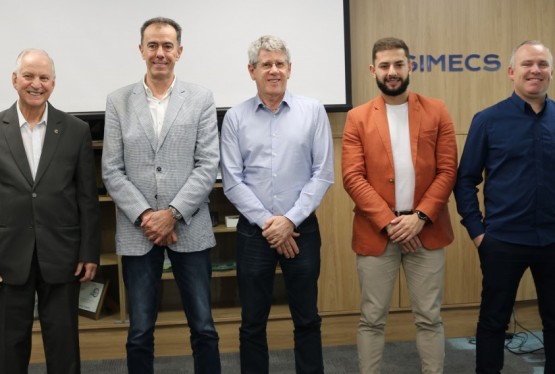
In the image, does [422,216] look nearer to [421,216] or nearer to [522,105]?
[421,216]

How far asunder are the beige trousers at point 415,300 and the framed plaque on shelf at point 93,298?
1.80 m

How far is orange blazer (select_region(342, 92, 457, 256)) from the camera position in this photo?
2.69 meters

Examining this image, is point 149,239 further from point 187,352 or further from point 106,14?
point 106,14

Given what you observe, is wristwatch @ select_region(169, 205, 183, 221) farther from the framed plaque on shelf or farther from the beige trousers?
the framed plaque on shelf

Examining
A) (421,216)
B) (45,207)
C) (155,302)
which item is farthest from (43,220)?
(421,216)

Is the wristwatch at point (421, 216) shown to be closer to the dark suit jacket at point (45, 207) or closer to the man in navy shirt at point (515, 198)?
the man in navy shirt at point (515, 198)

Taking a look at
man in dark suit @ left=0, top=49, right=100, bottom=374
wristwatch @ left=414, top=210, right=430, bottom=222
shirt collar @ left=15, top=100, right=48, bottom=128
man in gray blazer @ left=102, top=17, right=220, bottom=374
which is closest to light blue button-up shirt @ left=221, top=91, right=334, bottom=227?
man in gray blazer @ left=102, top=17, right=220, bottom=374

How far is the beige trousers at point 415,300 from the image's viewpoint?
273 cm

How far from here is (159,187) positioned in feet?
8.31

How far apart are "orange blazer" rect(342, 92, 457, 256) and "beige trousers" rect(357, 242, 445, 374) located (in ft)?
0.20

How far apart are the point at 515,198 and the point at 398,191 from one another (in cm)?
50

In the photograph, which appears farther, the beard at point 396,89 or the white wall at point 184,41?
the white wall at point 184,41

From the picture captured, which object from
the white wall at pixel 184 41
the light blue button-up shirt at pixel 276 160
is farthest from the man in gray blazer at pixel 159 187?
the white wall at pixel 184 41

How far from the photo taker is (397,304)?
3887mm
